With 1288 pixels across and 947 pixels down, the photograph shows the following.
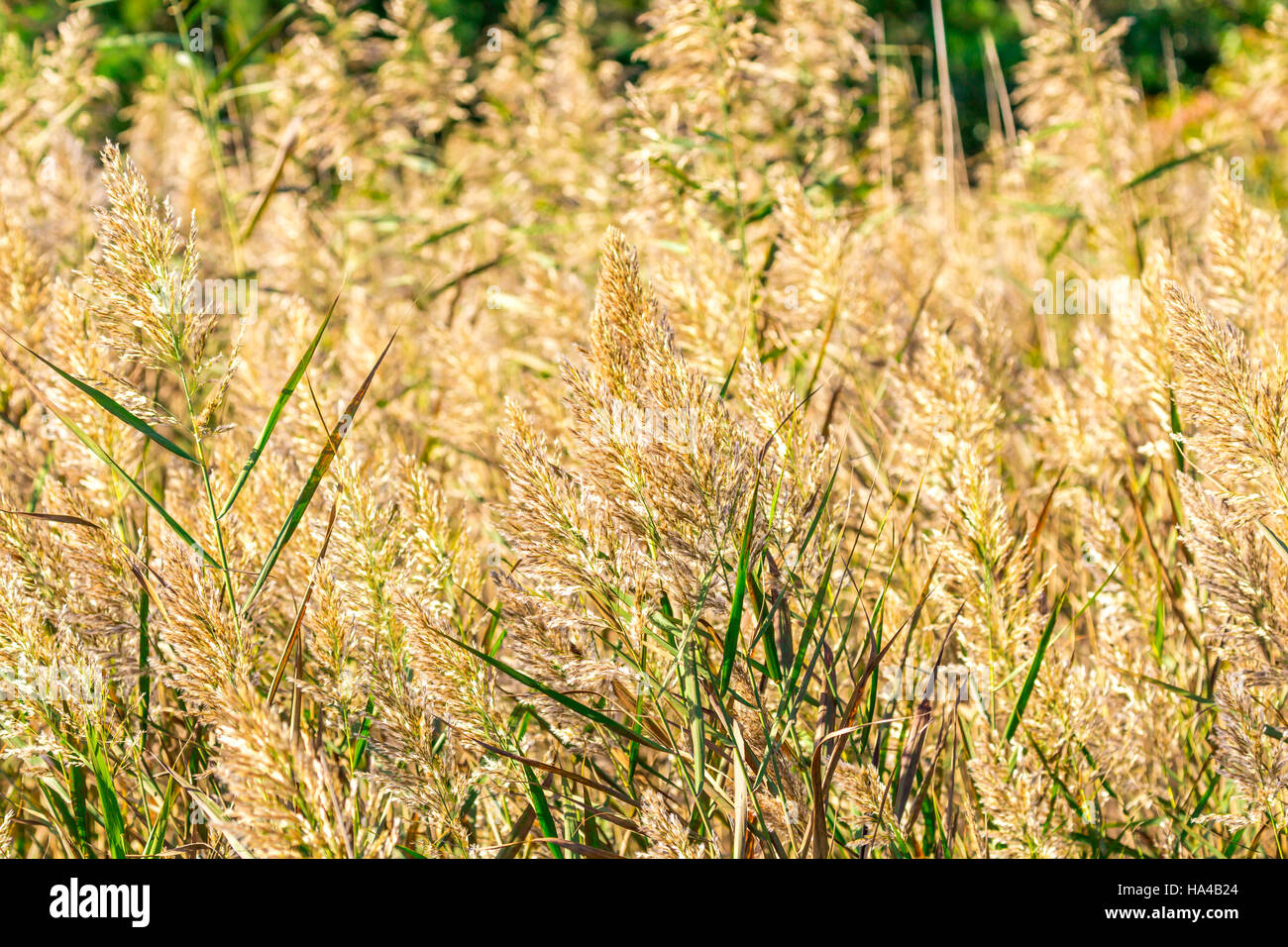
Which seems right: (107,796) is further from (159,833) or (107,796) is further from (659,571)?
(659,571)

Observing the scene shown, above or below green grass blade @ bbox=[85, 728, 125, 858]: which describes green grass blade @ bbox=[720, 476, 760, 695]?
above

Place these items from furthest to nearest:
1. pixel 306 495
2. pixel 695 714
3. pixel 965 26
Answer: pixel 965 26 → pixel 306 495 → pixel 695 714

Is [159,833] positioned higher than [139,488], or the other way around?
[139,488]

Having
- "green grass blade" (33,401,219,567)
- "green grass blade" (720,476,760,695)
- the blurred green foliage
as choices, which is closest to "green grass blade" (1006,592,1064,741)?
"green grass blade" (720,476,760,695)

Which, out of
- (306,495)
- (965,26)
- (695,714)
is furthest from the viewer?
(965,26)

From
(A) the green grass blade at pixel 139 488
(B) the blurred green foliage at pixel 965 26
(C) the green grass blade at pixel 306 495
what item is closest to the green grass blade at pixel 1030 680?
(C) the green grass blade at pixel 306 495

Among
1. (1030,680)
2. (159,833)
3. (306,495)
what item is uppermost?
(306,495)

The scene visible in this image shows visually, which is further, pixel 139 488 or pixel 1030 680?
pixel 1030 680

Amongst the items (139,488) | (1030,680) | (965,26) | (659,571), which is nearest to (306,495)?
(139,488)

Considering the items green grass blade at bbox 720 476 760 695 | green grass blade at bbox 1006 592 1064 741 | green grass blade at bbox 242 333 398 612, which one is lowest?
green grass blade at bbox 1006 592 1064 741

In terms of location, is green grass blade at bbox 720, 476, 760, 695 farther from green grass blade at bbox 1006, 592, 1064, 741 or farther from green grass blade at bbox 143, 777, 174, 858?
green grass blade at bbox 143, 777, 174, 858

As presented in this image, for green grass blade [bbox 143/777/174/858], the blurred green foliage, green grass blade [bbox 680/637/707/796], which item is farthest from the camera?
the blurred green foliage
